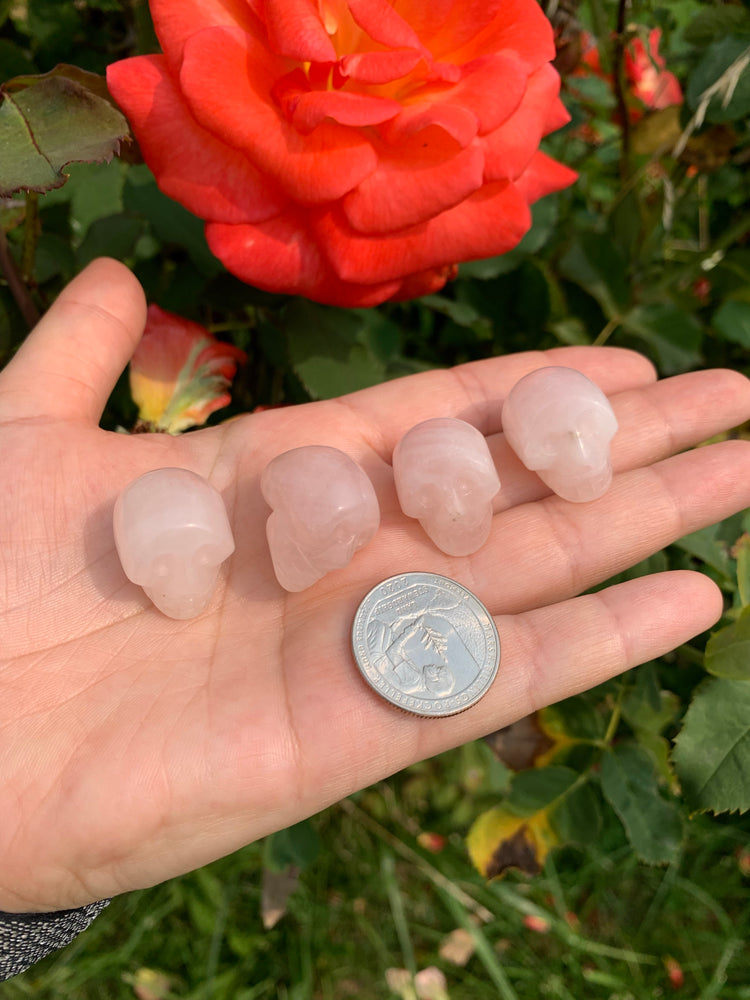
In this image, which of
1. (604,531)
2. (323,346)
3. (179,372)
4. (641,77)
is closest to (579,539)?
(604,531)

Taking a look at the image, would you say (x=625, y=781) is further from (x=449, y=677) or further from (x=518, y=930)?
(x=518, y=930)

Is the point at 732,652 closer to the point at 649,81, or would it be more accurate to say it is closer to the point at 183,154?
the point at 183,154

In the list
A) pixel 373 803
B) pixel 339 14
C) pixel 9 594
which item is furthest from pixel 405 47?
pixel 373 803

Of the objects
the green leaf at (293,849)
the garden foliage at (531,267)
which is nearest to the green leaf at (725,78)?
the garden foliage at (531,267)

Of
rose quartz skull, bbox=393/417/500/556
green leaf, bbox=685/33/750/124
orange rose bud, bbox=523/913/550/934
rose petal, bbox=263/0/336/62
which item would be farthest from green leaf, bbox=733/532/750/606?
orange rose bud, bbox=523/913/550/934

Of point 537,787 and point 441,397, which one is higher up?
point 441,397

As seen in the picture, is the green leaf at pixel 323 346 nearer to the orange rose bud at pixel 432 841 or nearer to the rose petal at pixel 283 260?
the rose petal at pixel 283 260

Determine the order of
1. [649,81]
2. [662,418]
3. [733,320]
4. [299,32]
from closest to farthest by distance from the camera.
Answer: [299,32] < [662,418] < [733,320] < [649,81]
